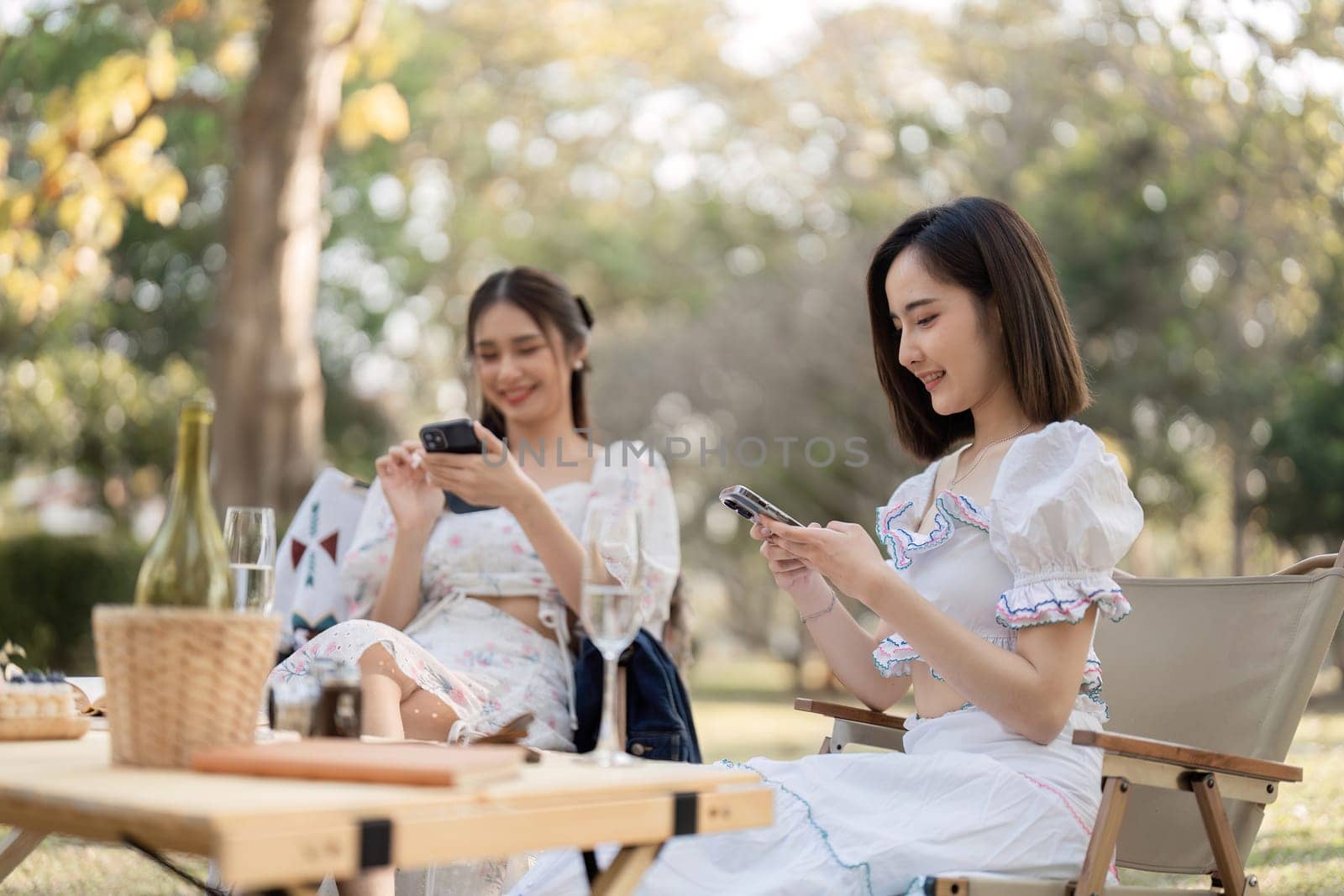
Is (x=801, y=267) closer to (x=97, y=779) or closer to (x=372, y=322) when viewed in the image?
(x=372, y=322)

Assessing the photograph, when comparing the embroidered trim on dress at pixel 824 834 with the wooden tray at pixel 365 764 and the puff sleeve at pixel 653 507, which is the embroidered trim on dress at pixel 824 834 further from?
the puff sleeve at pixel 653 507

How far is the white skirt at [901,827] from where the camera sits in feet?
6.93

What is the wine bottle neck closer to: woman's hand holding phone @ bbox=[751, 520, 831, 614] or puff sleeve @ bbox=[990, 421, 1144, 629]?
woman's hand holding phone @ bbox=[751, 520, 831, 614]

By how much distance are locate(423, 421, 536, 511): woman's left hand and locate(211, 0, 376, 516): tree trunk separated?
3.98 meters

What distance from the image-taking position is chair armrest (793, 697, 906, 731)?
2.86 metres

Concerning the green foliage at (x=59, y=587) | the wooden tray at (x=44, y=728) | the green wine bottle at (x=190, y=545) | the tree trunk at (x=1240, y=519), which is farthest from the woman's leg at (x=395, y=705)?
the tree trunk at (x=1240, y=519)

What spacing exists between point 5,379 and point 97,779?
1788cm

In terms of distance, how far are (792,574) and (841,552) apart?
1.49ft

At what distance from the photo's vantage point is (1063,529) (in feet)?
7.39

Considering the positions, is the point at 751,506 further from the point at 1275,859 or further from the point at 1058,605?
the point at 1275,859

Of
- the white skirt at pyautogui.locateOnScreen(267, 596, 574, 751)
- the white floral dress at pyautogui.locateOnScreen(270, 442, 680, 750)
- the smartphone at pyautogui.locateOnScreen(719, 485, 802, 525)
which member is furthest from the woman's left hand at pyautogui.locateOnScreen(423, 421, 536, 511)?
the smartphone at pyautogui.locateOnScreen(719, 485, 802, 525)

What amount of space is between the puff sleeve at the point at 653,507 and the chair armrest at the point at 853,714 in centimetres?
79

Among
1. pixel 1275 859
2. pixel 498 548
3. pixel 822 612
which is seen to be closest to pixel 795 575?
pixel 822 612

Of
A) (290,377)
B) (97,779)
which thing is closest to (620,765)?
(97,779)
